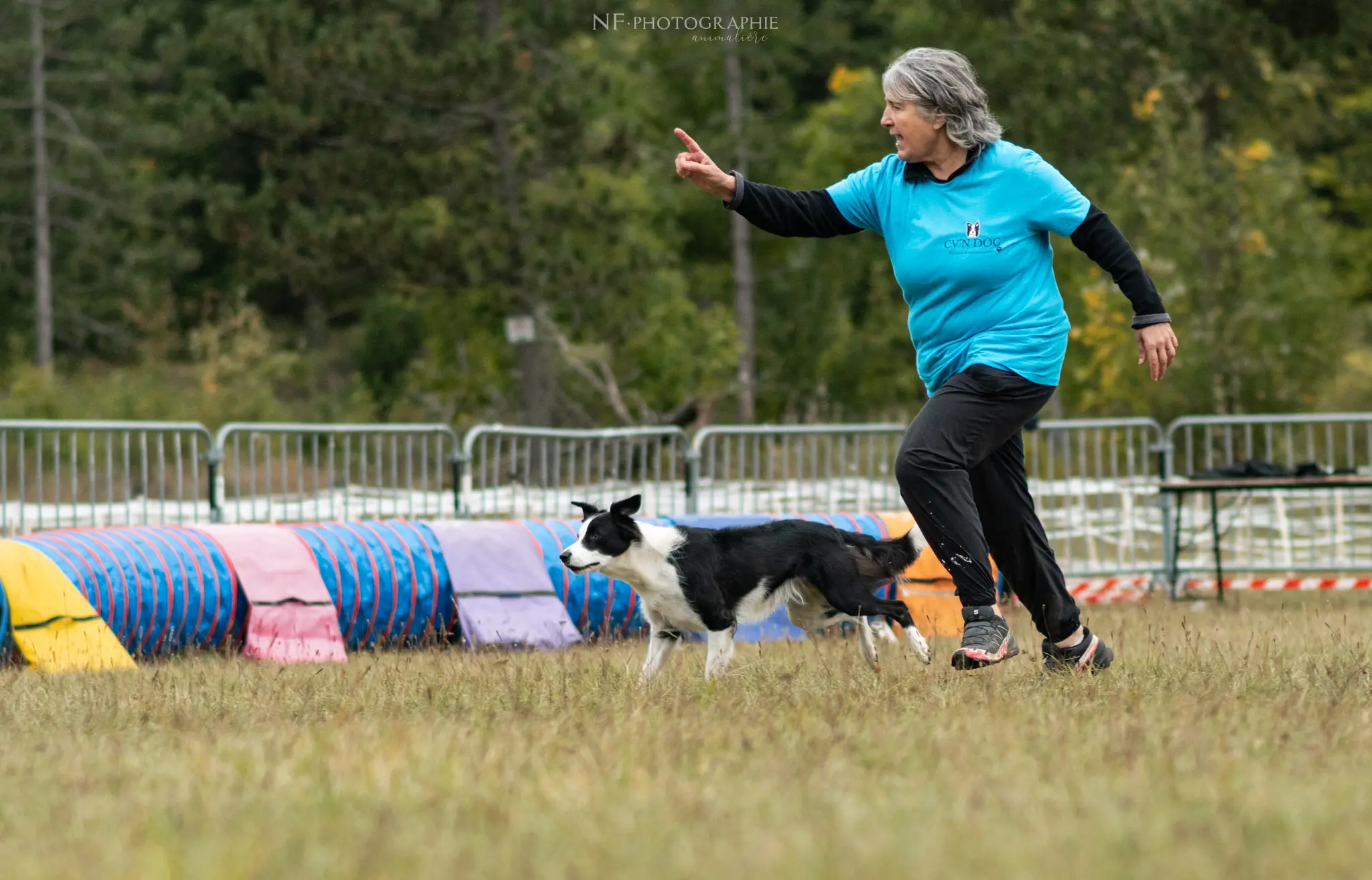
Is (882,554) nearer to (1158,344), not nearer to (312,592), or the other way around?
(1158,344)

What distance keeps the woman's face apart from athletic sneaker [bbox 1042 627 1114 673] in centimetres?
180

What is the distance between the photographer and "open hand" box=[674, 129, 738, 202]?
564cm

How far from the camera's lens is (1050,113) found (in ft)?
84.7

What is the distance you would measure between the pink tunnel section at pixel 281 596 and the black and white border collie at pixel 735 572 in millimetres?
1827

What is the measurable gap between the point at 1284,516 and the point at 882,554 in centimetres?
732

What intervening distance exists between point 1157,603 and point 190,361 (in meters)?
27.9

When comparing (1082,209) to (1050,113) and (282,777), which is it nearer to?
(282,777)

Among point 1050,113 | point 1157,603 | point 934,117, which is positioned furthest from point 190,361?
point 934,117

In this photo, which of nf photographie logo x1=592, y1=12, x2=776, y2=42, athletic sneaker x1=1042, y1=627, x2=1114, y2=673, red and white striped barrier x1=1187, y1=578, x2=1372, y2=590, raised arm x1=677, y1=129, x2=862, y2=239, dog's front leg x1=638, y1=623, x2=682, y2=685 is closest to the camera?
raised arm x1=677, y1=129, x2=862, y2=239

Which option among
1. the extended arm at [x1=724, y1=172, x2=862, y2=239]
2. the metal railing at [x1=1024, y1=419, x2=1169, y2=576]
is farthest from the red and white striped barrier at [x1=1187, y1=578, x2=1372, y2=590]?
the extended arm at [x1=724, y1=172, x2=862, y2=239]

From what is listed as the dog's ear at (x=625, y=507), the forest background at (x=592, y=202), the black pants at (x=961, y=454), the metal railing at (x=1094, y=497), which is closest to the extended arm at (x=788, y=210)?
the black pants at (x=961, y=454)

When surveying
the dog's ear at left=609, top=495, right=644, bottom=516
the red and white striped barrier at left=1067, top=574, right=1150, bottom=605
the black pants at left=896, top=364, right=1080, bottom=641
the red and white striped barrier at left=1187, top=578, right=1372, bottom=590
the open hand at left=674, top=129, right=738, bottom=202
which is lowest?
the red and white striped barrier at left=1067, top=574, right=1150, bottom=605

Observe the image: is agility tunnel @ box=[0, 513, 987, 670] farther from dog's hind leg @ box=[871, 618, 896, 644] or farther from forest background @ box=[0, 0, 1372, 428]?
forest background @ box=[0, 0, 1372, 428]

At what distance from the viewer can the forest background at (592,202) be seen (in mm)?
23391
